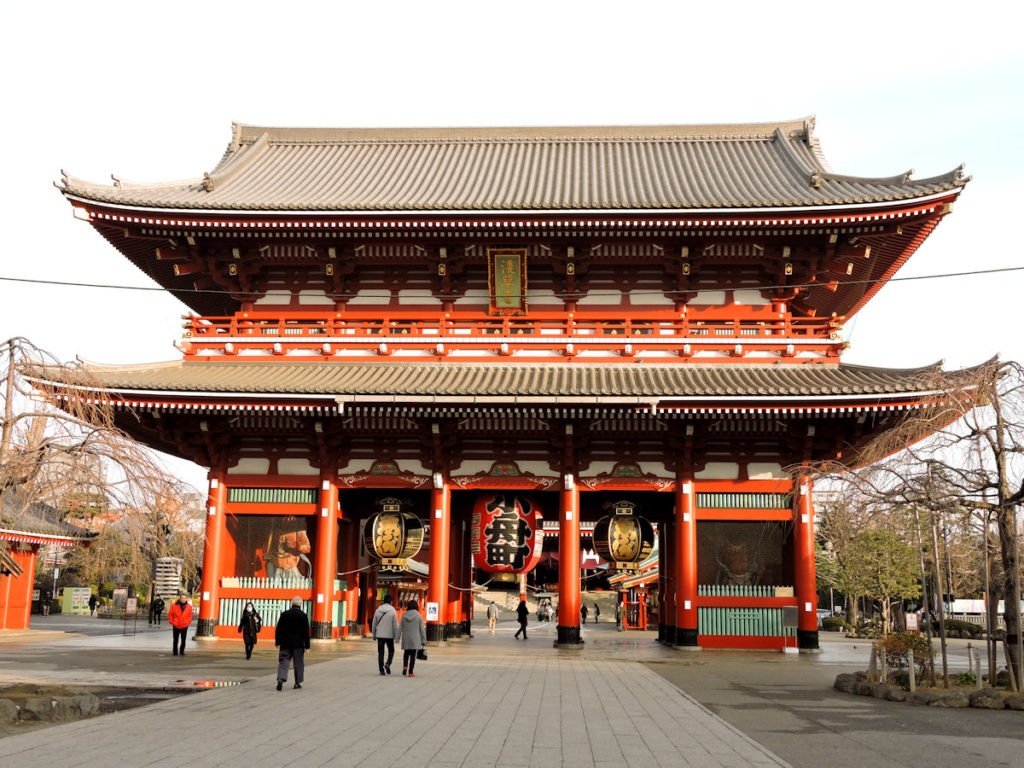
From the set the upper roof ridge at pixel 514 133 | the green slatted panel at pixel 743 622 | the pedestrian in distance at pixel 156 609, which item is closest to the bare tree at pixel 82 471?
the green slatted panel at pixel 743 622

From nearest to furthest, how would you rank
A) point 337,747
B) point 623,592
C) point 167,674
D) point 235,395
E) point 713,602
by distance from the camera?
point 337,747 → point 167,674 → point 235,395 → point 713,602 → point 623,592

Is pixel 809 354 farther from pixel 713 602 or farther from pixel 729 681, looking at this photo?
pixel 729 681

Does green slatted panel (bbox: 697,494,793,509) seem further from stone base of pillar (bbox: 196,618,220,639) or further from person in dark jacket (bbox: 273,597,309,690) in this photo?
stone base of pillar (bbox: 196,618,220,639)

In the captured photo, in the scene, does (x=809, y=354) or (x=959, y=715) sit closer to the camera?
(x=959, y=715)

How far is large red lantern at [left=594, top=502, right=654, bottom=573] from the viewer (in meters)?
24.7

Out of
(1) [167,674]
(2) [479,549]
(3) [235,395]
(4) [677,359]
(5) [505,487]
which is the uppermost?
(4) [677,359]

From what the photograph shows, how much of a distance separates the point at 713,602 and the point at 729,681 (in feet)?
20.4

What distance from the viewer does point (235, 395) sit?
2262 cm

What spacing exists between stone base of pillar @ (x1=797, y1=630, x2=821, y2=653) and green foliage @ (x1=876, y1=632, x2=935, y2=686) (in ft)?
21.1

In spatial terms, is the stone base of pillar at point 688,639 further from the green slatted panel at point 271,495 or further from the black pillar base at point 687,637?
the green slatted panel at point 271,495

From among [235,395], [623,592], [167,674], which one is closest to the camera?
[167,674]

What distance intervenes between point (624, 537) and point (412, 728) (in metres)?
13.7

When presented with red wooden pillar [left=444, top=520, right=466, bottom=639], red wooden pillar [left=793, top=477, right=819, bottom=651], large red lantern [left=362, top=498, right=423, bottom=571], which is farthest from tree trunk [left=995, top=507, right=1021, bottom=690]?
red wooden pillar [left=444, top=520, right=466, bottom=639]

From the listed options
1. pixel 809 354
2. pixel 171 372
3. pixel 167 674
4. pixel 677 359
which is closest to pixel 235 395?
pixel 171 372
